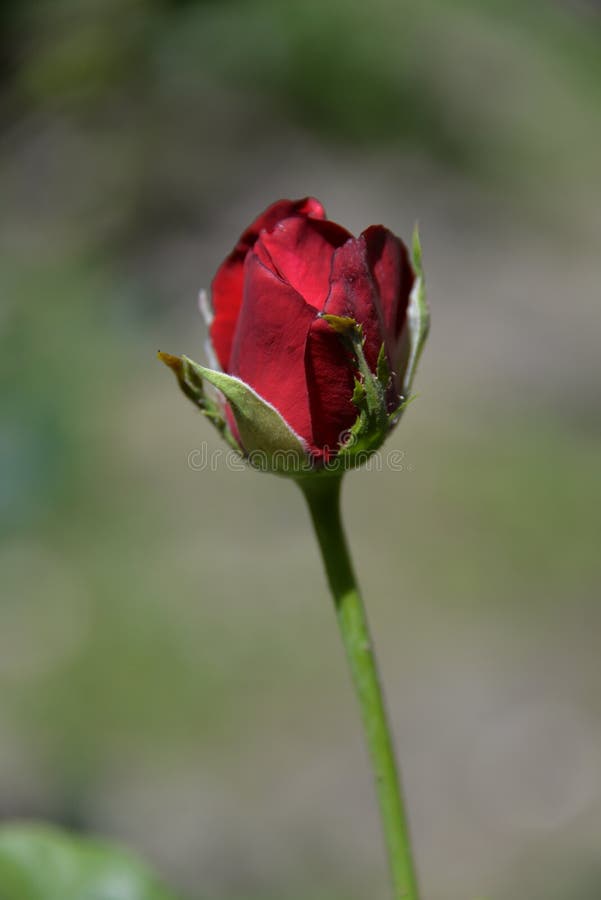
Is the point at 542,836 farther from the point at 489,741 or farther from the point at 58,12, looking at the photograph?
the point at 58,12

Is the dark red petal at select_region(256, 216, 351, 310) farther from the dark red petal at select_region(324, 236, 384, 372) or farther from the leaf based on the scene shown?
the leaf

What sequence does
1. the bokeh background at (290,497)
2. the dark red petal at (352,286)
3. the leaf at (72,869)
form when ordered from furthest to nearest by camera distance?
the bokeh background at (290,497) < the leaf at (72,869) < the dark red petal at (352,286)

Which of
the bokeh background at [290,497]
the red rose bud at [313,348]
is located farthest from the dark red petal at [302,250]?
the bokeh background at [290,497]

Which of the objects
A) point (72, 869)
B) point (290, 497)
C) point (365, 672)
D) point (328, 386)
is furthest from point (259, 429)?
point (290, 497)

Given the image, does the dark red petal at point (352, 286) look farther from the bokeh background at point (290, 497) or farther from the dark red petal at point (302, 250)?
the bokeh background at point (290, 497)

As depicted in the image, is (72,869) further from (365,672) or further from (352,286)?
(352,286)

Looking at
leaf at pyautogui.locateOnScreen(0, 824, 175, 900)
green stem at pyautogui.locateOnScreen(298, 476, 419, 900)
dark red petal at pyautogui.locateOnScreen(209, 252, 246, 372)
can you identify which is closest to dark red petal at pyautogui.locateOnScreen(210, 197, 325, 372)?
dark red petal at pyautogui.locateOnScreen(209, 252, 246, 372)

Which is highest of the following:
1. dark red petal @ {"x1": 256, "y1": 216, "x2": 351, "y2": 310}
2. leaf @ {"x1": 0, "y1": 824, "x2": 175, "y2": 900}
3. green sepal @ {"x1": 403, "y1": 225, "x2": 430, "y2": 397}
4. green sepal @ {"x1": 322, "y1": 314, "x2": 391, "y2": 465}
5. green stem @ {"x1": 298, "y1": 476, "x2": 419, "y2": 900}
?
dark red petal @ {"x1": 256, "y1": 216, "x2": 351, "y2": 310}

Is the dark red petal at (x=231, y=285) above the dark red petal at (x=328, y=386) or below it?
above
